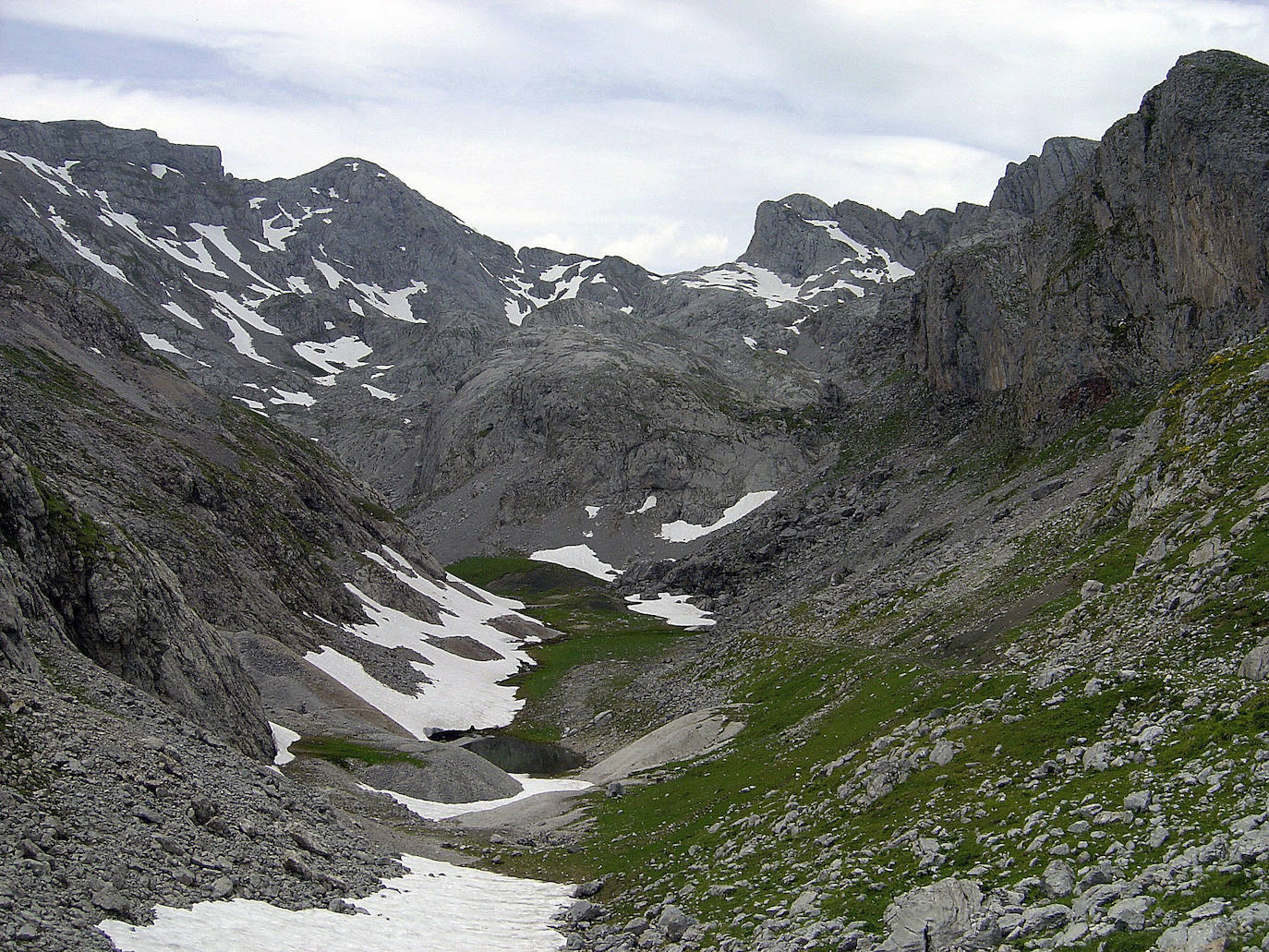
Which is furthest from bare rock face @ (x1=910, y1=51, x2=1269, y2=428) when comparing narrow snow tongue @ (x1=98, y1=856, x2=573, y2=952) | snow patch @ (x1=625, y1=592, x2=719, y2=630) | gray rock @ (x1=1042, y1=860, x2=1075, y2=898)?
narrow snow tongue @ (x1=98, y1=856, x2=573, y2=952)

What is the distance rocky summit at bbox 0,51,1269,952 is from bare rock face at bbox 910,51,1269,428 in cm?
38

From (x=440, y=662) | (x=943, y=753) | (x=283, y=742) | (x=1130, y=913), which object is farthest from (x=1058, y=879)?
(x=440, y=662)

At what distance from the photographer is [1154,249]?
282ft

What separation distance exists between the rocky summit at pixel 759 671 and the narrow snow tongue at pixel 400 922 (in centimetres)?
16

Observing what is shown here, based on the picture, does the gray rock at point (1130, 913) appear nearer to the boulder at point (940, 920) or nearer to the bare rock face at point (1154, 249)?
the boulder at point (940, 920)

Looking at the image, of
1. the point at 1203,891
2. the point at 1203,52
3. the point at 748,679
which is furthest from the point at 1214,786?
the point at 1203,52

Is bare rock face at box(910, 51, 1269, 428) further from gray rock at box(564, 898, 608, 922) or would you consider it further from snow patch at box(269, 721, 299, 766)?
snow patch at box(269, 721, 299, 766)

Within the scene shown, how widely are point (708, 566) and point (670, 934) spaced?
121637 millimetres

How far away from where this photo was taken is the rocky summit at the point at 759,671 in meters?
21.5

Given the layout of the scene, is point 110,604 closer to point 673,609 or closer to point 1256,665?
point 1256,665

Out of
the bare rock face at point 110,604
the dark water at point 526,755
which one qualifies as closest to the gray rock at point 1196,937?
the bare rock face at point 110,604

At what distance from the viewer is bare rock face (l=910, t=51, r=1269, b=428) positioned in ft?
252

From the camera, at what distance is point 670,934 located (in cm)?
2605

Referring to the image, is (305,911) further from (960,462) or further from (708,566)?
(708,566)
